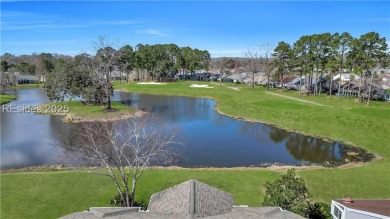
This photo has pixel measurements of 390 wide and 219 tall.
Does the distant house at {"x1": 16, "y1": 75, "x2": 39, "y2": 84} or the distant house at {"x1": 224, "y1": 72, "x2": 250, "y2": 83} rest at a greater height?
the distant house at {"x1": 224, "y1": 72, "x2": 250, "y2": 83}

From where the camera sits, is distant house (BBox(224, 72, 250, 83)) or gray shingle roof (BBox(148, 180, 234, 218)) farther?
distant house (BBox(224, 72, 250, 83))

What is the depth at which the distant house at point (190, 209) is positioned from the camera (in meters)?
14.8

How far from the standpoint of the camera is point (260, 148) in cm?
3606

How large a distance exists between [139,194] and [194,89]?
6622 centimetres

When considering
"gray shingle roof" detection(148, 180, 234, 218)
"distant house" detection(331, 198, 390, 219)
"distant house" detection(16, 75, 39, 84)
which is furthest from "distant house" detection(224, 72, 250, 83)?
"gray shingle roof" detection(148, 180, 234, 218)

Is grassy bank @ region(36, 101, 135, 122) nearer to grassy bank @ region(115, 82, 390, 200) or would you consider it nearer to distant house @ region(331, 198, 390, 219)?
grassy bank @ region(115, 82, 390, 200)

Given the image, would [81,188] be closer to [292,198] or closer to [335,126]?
[292,198]

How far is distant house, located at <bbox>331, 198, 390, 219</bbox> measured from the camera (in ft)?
49.0

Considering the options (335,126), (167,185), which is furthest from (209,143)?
(335,126)

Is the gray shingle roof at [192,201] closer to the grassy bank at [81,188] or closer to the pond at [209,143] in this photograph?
the grassy bank at [81,188]

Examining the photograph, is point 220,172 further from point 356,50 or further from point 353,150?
point 356,50

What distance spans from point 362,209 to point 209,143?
73.1ft

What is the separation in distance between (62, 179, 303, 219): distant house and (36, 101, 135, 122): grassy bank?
3387cm

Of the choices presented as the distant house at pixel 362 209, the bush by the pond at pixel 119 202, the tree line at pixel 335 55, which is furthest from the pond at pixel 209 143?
the tree line at pixel 335 55
